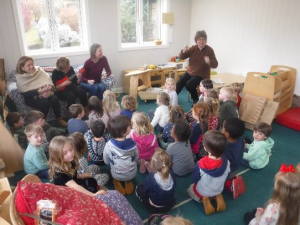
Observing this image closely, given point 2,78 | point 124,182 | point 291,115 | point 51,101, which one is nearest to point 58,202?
point 124,182

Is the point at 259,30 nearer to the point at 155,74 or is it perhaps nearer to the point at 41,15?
the point at 155,74

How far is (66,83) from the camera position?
12.4 feet

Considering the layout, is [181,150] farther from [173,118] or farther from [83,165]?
[83,165]

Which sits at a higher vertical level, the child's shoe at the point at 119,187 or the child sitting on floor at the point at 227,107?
the child sitting on floor at the point at 227,107

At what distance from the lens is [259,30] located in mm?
4605

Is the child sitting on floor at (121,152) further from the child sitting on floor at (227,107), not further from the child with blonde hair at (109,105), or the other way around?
the child sitting on floor at (227,107)

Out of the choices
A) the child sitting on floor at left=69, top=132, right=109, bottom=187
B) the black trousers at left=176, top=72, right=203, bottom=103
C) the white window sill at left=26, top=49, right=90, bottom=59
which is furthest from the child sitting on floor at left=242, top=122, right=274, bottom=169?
the white window sill at left=26, top=49, right=90, bottom=59

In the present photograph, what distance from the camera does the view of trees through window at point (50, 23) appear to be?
4320 mm

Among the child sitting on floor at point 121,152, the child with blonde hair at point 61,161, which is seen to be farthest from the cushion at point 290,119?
the child with blonde hair at point 61,161

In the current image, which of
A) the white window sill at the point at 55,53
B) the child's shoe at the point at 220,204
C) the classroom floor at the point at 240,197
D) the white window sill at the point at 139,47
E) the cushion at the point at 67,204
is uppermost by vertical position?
the white window sill at the point at 139,47

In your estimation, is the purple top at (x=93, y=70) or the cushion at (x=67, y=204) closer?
the cushion at (x=67, y=204)

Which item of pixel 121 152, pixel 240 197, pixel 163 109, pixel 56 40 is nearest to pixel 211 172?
pixel 240 197

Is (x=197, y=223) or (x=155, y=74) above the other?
(x=155, y=74)

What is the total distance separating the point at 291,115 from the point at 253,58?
1.47m
